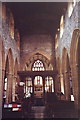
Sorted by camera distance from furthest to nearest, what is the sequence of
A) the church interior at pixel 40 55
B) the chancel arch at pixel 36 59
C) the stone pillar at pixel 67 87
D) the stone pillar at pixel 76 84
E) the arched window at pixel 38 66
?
the arched window at pixel 38 66 < the chancel arch at pixel 36 59 < the stone pillar at pixel 67 87 < the stone pillar at pixel 76 84 < the church interior at pixel 40 55

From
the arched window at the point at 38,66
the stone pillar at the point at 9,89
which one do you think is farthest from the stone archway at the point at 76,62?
the arched window at the point at 38,66

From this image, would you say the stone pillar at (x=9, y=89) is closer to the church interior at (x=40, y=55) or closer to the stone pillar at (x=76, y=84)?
the church interior at (x=40, y=55)

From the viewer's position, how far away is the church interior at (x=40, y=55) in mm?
11539

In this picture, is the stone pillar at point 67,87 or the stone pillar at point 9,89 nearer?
the stone pillar at point 9,89

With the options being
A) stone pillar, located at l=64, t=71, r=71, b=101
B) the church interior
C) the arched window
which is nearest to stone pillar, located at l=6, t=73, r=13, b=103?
the church interior

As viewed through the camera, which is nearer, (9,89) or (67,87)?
(9,89)

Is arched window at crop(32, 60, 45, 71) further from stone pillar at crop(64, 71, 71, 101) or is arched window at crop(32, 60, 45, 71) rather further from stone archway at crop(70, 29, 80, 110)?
stone archway at crop(70, 29, 80, 110)

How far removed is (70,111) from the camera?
38.5 feet

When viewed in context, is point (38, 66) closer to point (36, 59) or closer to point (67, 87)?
point (36, 59)

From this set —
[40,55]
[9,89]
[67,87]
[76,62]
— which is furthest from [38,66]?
[76,62]

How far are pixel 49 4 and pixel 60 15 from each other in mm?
2685

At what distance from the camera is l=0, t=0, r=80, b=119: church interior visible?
11.5 meters

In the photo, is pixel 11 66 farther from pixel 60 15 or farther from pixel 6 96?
pixel 60 15

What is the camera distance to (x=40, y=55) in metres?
26.2
